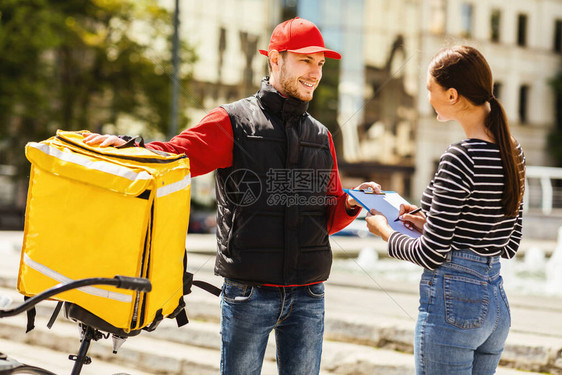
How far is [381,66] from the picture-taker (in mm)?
32594

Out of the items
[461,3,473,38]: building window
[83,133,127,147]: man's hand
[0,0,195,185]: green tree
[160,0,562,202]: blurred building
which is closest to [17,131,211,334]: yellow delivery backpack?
[83,133,127,147]: man's hand

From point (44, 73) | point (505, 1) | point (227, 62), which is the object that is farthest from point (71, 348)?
point (505, 1)

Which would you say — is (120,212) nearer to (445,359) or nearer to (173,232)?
(173,232)

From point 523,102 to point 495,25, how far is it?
435 cm

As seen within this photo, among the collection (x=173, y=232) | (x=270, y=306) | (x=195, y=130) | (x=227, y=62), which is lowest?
(x=227, y=62)

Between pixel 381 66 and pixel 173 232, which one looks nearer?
Answer: pixel 173 232

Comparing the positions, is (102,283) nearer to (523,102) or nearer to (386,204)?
(386,204)

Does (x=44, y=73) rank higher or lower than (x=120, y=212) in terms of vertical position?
lower

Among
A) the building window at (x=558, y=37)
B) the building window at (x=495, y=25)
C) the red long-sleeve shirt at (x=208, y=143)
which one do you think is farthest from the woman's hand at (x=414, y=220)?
the building window at (x=558, y=37)

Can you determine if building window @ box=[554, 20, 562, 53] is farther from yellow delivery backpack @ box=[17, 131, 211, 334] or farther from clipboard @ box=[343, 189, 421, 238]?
yellow delivery backpack @ box=[17, 131, 211, 334]

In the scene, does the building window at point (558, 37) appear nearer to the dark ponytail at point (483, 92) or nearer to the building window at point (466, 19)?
the building window at point (466, 19)

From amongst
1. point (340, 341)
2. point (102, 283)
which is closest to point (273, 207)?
point (102, 283)

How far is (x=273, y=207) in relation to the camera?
8.16 ft

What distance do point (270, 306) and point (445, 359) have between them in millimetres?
700
